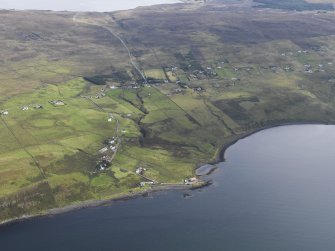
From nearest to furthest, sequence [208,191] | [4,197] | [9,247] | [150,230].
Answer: [9,247]
[150,230]
[4,197]
[208,191]

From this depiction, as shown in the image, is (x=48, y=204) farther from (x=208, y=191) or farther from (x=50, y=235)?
(x=208, y=191)

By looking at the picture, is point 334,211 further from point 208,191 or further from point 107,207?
point 107,207

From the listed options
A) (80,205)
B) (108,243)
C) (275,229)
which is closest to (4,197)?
(80,205)

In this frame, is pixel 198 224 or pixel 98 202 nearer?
pixel 198 224

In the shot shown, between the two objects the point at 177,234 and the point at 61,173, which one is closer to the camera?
the point at 177,234

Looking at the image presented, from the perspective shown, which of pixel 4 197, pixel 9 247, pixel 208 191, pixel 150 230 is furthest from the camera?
pixel 208 191

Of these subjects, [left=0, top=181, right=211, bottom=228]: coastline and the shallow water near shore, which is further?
[left=0, top=181, right=211, bottom=228]: coastline

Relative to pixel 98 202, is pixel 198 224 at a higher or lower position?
higher

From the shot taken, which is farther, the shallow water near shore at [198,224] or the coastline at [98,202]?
the coastline at [98,202]

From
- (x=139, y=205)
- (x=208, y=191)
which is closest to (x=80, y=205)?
(x=139, y=205)
